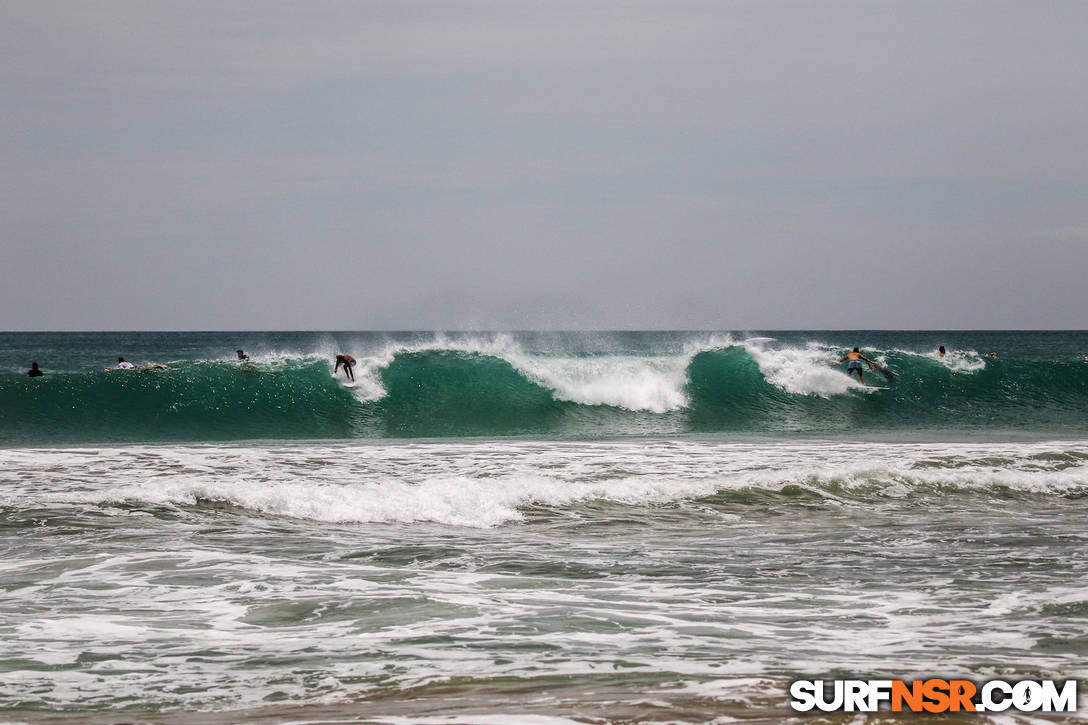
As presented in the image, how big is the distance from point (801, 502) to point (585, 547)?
4176 mm

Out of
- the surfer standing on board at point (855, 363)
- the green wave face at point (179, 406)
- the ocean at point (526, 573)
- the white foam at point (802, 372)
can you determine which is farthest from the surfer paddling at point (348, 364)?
the surfer standing on board at point (855, 363)

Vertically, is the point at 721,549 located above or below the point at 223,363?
below

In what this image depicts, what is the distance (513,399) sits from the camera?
26.8 metres

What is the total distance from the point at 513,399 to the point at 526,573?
18.9 m

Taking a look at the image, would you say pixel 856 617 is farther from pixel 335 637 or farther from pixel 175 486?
pixel 175 486

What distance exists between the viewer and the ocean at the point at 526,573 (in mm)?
4832

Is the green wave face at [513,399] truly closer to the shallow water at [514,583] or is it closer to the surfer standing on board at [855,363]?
the surfer standing on board at [855,363]

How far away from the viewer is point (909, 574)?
7777 mm

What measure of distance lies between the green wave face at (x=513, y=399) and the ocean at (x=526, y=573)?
4.46ft

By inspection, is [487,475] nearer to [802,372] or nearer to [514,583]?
[514,583]

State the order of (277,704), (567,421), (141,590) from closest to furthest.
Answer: (277,704)
(141,590)
(567,421)

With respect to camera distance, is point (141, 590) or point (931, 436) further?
point (931, 436)

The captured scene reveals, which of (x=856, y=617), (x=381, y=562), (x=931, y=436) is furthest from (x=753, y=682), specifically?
(x=931, y=436)

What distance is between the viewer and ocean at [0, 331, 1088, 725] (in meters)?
4.83
